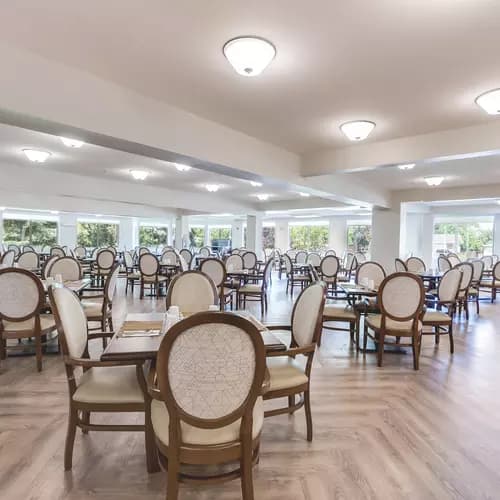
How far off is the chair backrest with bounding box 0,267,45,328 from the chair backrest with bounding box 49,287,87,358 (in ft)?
4.72

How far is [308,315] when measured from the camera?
2.38 m

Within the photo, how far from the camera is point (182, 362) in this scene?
1.46 meters

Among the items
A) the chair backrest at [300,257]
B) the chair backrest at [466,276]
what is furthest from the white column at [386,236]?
the chair backrest at [300,257]

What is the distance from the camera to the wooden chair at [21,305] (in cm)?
336

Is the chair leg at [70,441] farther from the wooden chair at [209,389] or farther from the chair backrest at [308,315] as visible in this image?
the chair backrest at [308,315]

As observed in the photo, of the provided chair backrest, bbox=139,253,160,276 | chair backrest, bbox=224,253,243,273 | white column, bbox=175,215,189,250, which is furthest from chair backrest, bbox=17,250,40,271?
white column, bbox=175,215,189,250

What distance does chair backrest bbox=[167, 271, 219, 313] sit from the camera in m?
3.15

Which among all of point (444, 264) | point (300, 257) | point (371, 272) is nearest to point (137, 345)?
point (371, 272)

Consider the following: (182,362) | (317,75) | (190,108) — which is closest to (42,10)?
(190,108)

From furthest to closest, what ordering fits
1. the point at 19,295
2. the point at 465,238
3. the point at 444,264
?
1. the point at 465,238
2. the point at 444,264
3. the point at 19,295

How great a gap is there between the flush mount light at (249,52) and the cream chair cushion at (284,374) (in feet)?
6.41

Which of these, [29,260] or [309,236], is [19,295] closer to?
[29,260]

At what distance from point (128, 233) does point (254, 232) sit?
6714mm

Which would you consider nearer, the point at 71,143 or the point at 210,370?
the point at 210,370
